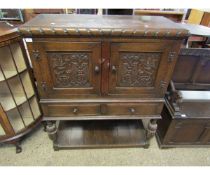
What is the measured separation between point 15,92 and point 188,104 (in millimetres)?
1544

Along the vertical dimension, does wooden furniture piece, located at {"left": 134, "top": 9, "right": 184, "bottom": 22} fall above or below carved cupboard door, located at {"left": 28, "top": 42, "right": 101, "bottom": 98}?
above

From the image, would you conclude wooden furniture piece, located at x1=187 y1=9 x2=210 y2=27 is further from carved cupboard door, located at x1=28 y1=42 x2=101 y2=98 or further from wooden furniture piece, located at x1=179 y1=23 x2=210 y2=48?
carved cupboard door, located at x1=28 y1=42 x2=101 y2=98

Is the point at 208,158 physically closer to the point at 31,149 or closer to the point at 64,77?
the point at 64,77

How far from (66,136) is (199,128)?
1225mm

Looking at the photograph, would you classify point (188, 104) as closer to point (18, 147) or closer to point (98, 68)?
point (98, 68)

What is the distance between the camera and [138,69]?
101cm

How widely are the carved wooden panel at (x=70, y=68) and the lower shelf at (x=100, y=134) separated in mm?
710

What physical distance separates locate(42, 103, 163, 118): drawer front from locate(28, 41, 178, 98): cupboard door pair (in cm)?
9

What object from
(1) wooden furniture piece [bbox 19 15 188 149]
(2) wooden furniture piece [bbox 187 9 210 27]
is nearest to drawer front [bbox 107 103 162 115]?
(1) wooden furniture piece [bbox 19 15 188 149]

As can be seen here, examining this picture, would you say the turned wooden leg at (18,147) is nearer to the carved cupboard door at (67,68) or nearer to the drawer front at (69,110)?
the drawer front at (69,110)

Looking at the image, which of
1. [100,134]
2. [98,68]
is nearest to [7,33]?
[98,68]

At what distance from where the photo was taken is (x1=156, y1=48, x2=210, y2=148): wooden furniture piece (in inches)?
51.4
